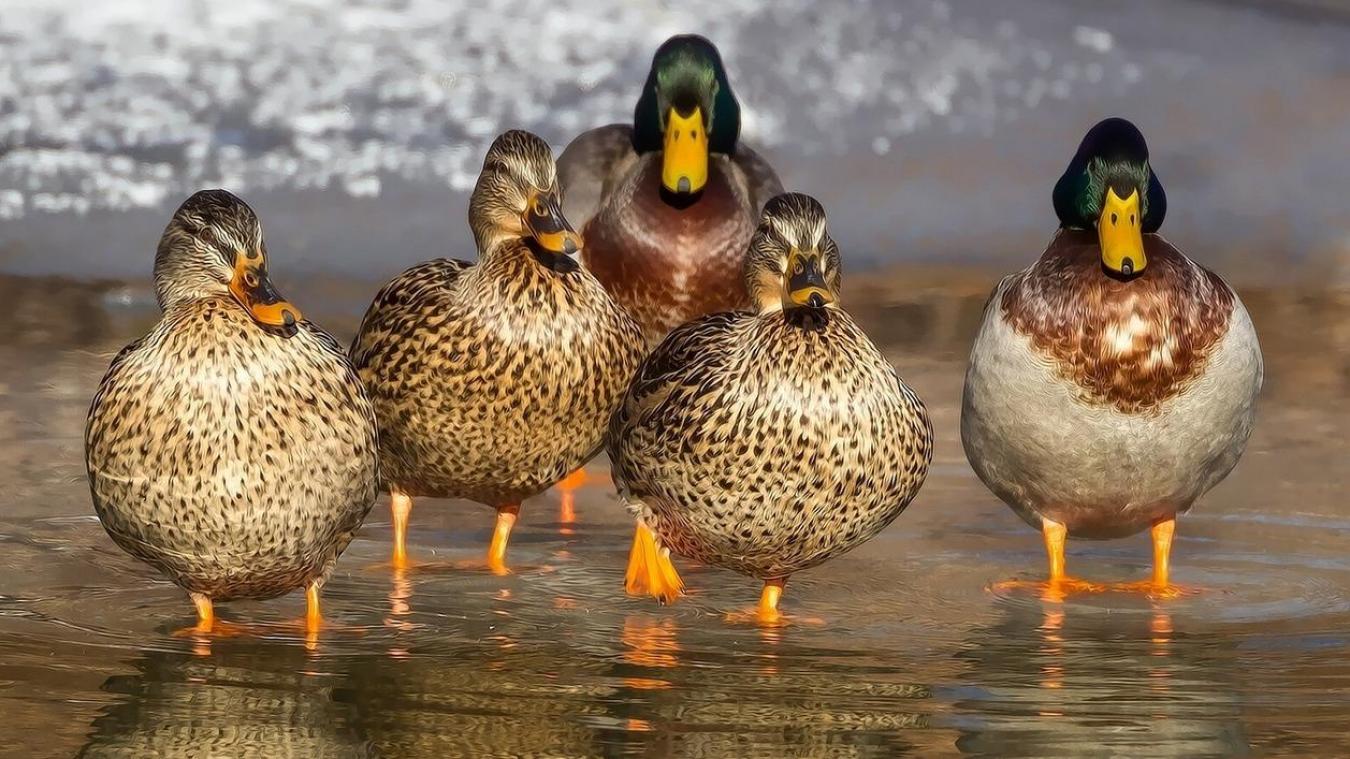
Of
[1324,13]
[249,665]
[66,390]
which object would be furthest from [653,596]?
[1324,13]

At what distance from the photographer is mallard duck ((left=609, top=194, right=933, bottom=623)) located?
5449 millimetres

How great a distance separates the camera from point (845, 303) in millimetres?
9992

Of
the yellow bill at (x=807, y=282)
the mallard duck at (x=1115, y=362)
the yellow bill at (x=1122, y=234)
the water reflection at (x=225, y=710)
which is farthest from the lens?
the mallard duck at (x=1115, y=362)

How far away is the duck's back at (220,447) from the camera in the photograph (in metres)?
5.15

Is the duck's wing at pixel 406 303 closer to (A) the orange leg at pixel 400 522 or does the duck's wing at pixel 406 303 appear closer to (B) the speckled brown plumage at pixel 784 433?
(A) the orange leg at pixel 400 522

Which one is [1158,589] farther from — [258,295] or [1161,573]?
[258,295]

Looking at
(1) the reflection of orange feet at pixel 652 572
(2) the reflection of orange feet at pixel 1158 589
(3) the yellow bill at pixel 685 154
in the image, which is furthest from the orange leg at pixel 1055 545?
(3) the yellow bill at pixel 685 154

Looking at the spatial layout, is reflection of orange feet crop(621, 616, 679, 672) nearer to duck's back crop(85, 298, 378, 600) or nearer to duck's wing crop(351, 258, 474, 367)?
duck's back crop(85, 298, 378, 600)

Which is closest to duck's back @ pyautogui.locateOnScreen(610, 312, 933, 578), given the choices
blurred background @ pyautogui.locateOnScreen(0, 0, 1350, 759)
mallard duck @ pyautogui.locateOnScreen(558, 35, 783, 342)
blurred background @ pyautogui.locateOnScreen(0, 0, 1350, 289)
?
blurred background @ pyautogui.locateOnScreen(0, 0, 1350, 759)

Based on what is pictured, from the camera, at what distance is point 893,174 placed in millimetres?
11469

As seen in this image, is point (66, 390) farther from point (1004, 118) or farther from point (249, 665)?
point (1004, 118)

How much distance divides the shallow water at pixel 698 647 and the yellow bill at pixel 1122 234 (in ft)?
2.57

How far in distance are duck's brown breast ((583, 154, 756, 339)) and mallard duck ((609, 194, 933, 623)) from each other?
1.39 meters

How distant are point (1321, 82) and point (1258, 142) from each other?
578 millimetres
